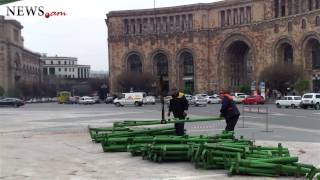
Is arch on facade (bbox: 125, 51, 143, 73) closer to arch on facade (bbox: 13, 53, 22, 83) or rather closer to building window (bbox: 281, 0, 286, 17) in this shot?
building window (bbox: 281, 0, 286, 17)

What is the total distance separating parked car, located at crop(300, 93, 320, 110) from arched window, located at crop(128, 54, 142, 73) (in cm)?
5098

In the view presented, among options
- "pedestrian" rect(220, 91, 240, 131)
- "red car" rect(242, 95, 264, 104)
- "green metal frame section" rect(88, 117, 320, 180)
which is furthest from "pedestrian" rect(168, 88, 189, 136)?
"red car" rect(242, 95, 264, 104)

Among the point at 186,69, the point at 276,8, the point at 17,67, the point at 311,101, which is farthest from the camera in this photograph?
the point at 17,67

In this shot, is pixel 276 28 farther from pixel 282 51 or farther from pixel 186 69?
pixel 186 69

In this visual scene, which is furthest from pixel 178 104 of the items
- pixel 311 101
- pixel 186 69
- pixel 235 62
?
pixel 186 69

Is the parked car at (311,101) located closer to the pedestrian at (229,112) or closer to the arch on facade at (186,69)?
the pedestrian at (229,112)

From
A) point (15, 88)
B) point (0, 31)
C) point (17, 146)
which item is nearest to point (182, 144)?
point (17, 146)

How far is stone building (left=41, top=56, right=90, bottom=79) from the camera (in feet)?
604

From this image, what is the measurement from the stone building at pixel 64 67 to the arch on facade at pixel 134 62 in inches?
3480

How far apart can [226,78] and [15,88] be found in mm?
51268

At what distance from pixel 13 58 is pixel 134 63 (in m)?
41.6

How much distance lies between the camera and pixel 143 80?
294 ft

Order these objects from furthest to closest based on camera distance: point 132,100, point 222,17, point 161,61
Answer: point 161,61 < point 222,17 < point 132,100

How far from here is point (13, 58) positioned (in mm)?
127125
